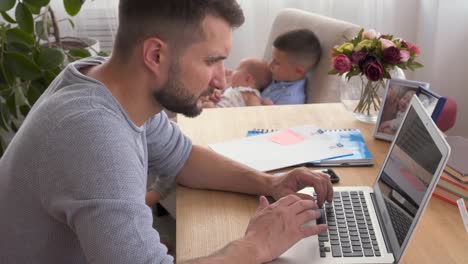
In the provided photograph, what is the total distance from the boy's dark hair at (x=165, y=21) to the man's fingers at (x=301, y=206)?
40cm

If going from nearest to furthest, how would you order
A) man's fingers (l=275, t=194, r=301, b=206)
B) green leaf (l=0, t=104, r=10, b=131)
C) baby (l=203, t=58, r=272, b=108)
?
man's fingers (l=275, t=194, r=301, b=206) → green leaf (l=0, t=104, r=10, b=131) → baby (l=203, t=58, r=272, b=108)

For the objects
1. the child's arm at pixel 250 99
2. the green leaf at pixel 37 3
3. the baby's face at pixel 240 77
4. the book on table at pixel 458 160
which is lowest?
the child's arm at pixel 250 99

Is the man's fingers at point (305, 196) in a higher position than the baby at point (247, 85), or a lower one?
higher

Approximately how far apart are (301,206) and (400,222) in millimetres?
216

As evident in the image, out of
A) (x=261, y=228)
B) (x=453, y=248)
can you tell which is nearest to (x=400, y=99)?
(x=453, y=248)

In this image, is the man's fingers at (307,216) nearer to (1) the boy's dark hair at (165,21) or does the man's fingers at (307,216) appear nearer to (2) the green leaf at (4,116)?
(1) the boy's dark hair at (165,21)

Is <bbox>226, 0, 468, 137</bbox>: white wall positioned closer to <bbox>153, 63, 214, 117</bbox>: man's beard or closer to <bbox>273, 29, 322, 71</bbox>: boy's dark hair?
<bbox>273, 29, 322, 71</bbox>: boy's dark hair

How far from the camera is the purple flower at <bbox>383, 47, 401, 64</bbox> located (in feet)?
5.02

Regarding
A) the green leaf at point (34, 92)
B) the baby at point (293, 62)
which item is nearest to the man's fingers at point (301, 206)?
the baby at point (293, 62)

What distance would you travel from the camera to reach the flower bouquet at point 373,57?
5.03ft

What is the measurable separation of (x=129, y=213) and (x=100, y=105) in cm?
22

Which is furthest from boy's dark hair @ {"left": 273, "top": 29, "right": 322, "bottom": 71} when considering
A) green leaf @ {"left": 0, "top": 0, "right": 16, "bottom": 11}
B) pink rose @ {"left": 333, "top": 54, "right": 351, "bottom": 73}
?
green leaf @ {"left": 0, "top": 0, "right": 16, "bottom": 11}

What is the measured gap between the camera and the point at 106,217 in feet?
2.99

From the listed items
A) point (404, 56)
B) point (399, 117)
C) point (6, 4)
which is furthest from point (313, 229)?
point (6, 4)
